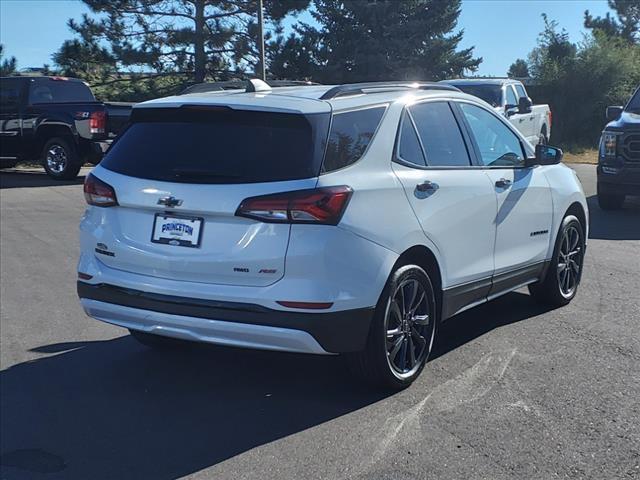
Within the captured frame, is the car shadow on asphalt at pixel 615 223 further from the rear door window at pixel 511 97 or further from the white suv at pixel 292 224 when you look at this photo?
the white suv at pixel 292 224

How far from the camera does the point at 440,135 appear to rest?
212 inches

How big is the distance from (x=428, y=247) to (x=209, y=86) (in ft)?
26.6

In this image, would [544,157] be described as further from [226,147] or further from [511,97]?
[511,97]

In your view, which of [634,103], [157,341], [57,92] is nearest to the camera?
[157,341]

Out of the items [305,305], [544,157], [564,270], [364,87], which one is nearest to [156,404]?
[305,305]

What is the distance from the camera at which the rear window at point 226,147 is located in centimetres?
434

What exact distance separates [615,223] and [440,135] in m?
6.84

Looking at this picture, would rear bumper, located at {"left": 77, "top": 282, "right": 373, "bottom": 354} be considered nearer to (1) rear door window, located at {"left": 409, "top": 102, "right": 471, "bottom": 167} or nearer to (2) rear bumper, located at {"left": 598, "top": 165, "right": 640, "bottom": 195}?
(1) rear door window, located at {"left": 409, "top": 102, "right": 471, "bottom": 167}

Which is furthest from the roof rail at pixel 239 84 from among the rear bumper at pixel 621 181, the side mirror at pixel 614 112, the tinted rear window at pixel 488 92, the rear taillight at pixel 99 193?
the tinted rear window at pixel 488 92

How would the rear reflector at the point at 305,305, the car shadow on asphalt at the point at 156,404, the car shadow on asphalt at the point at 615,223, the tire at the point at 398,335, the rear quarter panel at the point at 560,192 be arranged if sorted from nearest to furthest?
the car shadow on asphalt at the point at 156,404, the rear reflector at the point at 305,305, the tire at the point at 398,335, the rear quarter panel at the point at 560,192, the car shadow on asphalt at the point at 615,223

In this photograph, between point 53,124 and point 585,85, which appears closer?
point 53,124

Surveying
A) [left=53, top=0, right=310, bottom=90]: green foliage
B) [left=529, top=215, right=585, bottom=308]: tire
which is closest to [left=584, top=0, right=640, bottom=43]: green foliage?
[left=53, top=0, right=310, bottom=90]: green foliage

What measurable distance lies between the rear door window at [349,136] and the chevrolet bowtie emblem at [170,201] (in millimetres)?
→ 811

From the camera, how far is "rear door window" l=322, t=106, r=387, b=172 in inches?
175
